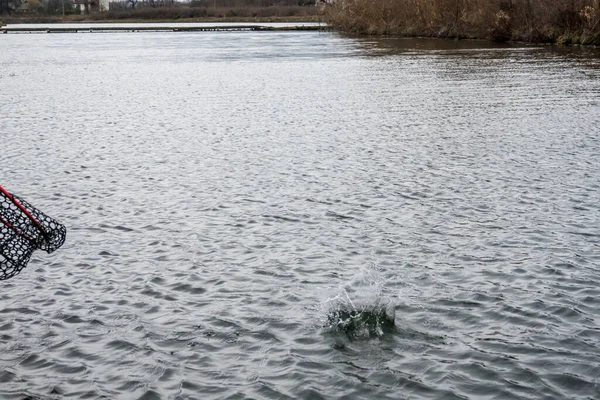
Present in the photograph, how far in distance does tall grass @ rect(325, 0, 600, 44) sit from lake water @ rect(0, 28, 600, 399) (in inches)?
1181

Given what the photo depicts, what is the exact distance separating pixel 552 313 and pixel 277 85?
32299 millimetres

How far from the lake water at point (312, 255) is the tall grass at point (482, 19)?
29985mm

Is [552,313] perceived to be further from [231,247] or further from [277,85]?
[277,85]

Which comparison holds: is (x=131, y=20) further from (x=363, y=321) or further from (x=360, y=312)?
(x=363, y=321)

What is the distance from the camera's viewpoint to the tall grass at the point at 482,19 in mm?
58031

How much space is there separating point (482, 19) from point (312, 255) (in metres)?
58.5

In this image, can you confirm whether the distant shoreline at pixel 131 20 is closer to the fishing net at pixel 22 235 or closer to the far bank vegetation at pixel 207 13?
the far bank vegetation at pixel 207 13

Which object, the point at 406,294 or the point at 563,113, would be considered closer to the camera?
the point at 406,294

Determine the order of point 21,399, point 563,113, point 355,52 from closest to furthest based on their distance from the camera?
point 21,399, point 563,113, point 355,52

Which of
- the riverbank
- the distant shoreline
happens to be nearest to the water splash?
the distant shoreline

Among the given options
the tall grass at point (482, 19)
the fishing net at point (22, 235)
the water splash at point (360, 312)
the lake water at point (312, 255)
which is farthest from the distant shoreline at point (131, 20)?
the fishing net at point (22, 235)

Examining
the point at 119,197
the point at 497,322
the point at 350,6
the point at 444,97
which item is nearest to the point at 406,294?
the point at 497,322

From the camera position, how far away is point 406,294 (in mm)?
11586

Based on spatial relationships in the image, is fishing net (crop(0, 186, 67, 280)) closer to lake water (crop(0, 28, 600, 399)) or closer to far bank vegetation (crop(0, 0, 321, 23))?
lake water (crop(0, 28, 600, 399))
